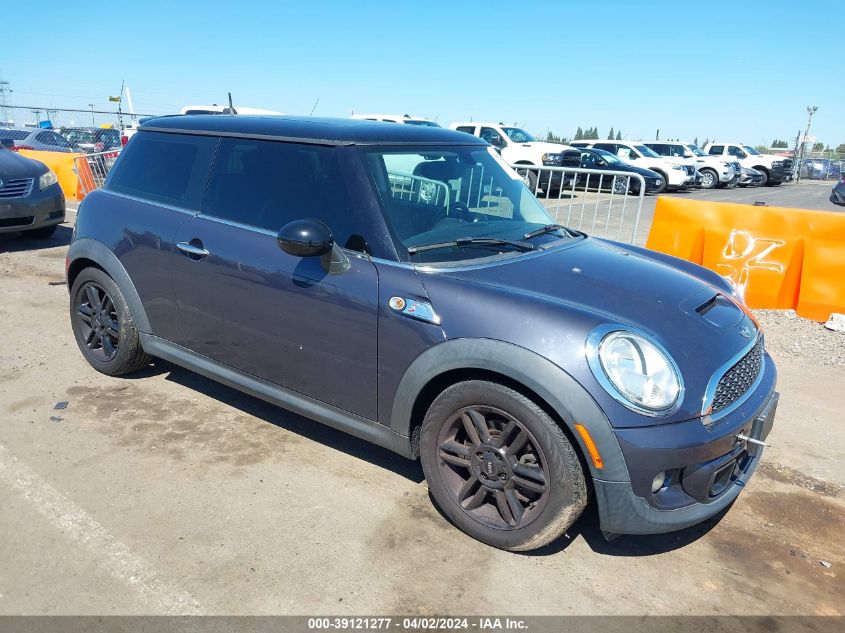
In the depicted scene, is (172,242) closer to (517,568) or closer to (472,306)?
(472,306)

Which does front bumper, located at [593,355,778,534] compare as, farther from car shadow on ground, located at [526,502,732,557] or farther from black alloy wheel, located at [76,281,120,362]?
black alloy wheel, located at [76,281,120,362]

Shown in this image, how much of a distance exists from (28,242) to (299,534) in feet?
26.1

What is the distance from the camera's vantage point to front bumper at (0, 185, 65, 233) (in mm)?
7914

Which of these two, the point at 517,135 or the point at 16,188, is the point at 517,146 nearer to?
the point at 517,135

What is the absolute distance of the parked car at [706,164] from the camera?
2511cm

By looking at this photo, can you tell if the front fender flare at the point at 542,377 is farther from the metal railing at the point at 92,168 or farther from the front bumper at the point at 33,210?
the metal railing at the point at 92,168

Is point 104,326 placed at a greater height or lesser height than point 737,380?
lesser

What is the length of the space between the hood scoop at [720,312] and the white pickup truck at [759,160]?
26171 mm

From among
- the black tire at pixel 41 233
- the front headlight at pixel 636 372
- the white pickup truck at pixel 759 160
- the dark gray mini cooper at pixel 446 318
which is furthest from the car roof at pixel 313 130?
the white pickup truck at pixel 759 160

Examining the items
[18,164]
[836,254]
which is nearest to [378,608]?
[836,254]

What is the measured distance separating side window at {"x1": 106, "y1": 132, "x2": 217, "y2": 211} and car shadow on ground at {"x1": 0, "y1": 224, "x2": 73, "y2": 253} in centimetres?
528

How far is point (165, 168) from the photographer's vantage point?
395 centimetres

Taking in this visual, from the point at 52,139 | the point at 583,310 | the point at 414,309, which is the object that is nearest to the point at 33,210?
the point at 414,309

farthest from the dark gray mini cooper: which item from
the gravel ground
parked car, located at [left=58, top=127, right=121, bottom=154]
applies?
parked car, located at [left=58, top=127, right=121, bottom=154]
